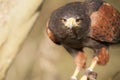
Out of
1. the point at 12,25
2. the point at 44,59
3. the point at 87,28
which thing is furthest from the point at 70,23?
the point at 44,59

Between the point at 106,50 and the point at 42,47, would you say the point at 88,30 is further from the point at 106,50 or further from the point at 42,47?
the point at 42,47

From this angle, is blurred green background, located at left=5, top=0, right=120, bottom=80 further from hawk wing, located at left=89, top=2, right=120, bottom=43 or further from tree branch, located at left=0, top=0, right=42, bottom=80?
hawk wing, located at left=89, top=2, right=120, bottom=43

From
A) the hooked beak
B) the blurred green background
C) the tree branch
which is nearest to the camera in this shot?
the hooked beak

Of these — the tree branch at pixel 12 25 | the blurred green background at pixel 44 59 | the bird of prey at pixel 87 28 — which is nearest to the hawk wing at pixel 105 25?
the bird of prey at pixel 87 28

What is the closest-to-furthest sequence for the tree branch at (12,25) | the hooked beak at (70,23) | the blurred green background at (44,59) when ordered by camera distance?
the hooked beak at (70,23) < the tree branch at (12,25) < the blurred green background at (44,59)

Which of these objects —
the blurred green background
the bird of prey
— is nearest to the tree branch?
the blurred green background

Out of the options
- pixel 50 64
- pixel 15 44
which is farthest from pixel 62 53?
pixel 15 44

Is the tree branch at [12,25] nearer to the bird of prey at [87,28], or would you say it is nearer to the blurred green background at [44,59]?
the blurred green background at [44,59]
